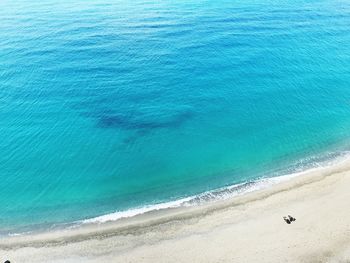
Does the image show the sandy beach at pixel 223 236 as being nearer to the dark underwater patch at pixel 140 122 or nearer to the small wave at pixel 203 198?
the small wave at pixel 203 198

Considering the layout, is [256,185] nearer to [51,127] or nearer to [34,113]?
[51,127]

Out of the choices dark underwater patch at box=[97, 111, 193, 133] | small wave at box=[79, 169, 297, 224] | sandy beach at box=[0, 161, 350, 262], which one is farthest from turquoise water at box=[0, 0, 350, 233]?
sandy beach at box=[0, 161, 350, 262]

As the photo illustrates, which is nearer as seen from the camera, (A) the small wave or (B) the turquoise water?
(A) the small wave

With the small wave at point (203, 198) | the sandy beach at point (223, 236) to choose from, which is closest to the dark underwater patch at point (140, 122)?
the small wave at point (203, 198)

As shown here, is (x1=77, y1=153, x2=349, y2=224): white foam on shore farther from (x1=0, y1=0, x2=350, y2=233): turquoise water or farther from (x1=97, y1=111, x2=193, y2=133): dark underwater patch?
(x1=97, y1=111, x2=193, y2=133): dark underwater patch

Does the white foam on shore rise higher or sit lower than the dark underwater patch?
lower
